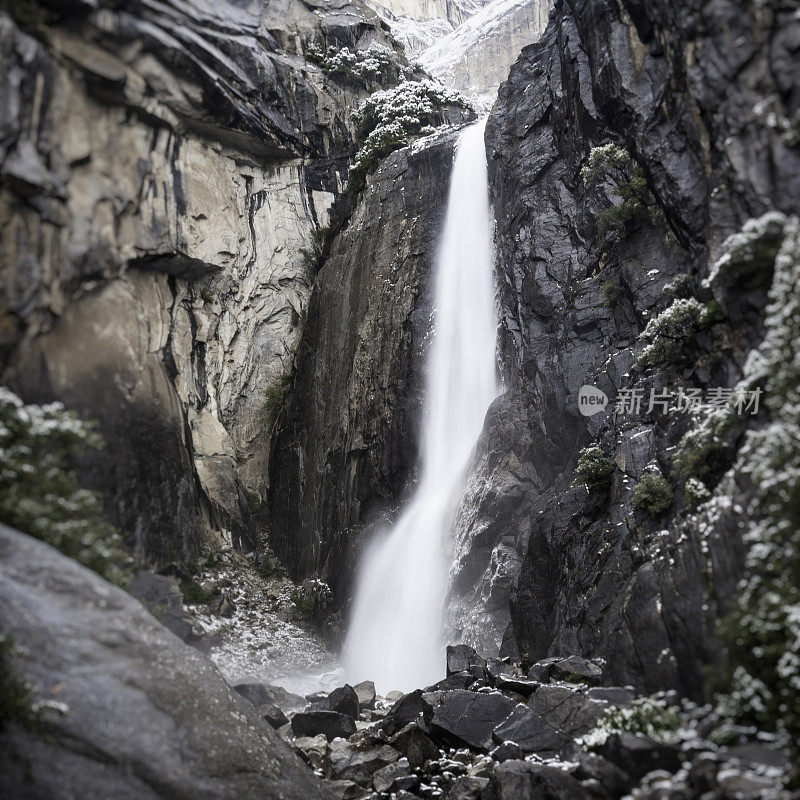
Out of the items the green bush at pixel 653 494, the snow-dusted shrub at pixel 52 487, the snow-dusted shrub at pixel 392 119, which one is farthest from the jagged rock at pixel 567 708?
the snow-dusted shrub at pixel 392 119

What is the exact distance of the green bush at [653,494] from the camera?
14031 millimetres

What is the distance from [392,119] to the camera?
3052cm

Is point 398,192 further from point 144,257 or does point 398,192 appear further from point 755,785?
point 755,785

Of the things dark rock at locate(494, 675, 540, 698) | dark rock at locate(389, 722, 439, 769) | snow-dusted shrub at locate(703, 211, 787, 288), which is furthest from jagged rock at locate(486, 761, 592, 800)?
snow-dusted shrub at locate(703, 211, 787, 288)

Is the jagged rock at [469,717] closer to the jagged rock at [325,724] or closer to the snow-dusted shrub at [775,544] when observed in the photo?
the jagged rock at [325,724]

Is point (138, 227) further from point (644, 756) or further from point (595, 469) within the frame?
point (644, 756)

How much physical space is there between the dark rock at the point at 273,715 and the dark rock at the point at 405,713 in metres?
2.05

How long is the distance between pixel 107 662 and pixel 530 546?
10874 millimetres

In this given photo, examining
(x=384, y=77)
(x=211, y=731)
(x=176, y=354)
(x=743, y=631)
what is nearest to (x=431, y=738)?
(x=211, y=731)

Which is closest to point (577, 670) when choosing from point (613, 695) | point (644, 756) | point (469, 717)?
point (613, 695)

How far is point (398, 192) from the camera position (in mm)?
28391

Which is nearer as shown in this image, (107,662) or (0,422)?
(107,662)

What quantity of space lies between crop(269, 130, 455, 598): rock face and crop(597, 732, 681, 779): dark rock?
14.2m

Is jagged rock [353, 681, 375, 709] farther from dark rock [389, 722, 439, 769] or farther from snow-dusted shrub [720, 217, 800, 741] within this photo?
snow-dusted shrub [720, 217, 800, 741]
